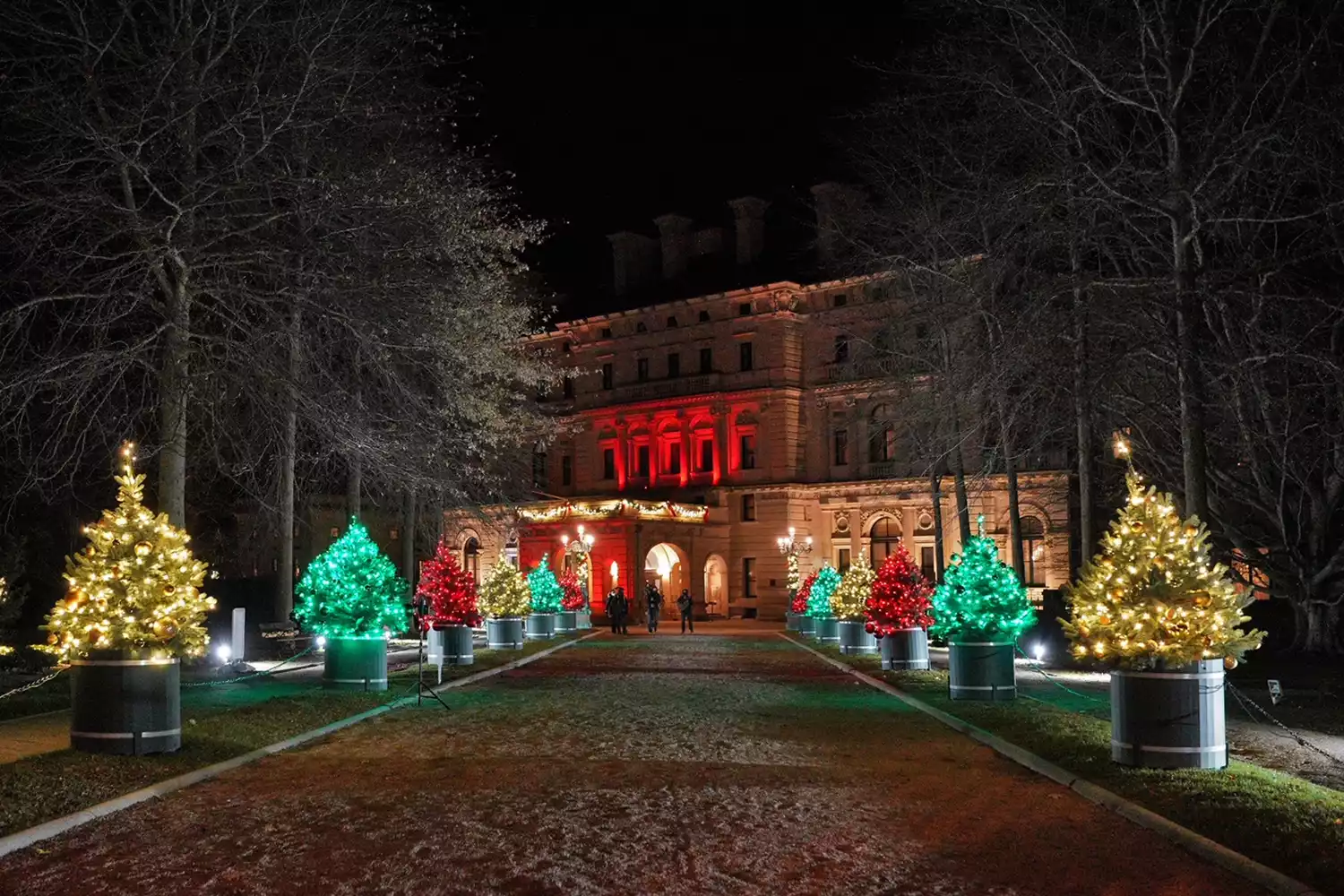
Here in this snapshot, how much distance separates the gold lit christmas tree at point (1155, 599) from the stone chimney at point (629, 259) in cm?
6450

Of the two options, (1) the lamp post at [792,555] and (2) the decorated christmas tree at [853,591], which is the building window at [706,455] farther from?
(2) the decorated christmas tree at [853,591]

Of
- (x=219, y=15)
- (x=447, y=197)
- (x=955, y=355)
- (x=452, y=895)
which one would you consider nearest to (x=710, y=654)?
(x=955, y=355)

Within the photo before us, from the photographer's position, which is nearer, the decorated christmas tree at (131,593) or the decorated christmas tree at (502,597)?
the decorated christmas tree at (131,593)

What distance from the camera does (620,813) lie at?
958 cm

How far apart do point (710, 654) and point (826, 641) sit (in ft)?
21.4

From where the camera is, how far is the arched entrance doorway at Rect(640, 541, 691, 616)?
68438mm

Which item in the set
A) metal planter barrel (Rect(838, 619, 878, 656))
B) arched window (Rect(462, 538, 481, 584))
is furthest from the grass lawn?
arched window (Rect(462, 538, 481, 584))

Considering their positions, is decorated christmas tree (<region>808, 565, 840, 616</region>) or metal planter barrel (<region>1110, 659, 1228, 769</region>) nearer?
metal planter barrel (<region>1110, 659, 1228, 769</region>)

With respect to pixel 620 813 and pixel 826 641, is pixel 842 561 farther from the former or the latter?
pixel 620 813

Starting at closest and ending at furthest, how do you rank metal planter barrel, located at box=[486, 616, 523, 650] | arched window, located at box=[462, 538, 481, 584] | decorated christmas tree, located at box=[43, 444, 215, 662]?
1. decorated christmas tree, located at box=[43, 444, 215, 662]
2. metal planter barrel, located at box=[486, 616, 523, 650]
3. arched window, located at box=[462, 538, 481, 584]

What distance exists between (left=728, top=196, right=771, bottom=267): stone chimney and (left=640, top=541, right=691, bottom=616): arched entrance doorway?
16.3 m

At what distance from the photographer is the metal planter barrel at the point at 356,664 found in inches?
799

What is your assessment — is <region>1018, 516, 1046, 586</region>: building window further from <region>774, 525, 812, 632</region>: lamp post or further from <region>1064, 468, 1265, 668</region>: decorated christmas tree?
<region>1064, 468, 1265, 668</region>: decorated christmas tree

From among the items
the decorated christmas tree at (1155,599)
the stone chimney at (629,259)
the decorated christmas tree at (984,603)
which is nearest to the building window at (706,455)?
the stone chimney at (629,259)
